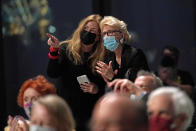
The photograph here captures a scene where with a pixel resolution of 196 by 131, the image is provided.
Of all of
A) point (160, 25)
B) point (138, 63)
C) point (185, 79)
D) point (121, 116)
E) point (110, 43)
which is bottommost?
point (185, 79)

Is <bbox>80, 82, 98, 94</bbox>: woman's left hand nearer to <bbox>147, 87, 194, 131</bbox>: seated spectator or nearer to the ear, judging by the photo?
<bbox>147, 87, 194, 131</bbox>: seated spectator

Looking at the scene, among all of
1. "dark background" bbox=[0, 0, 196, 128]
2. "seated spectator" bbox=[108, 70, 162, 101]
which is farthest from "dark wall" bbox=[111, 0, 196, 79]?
"seated spectator" bbox=[108, 70, 162, 101]

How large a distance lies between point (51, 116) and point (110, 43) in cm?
183

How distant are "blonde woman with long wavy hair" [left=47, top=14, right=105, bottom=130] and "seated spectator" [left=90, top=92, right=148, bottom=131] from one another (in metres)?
2.62

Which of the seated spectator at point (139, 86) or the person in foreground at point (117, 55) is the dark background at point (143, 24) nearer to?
the person in foreground at point (117, 55)

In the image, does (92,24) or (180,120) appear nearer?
(180,120)

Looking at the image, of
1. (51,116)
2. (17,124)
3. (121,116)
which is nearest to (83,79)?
(17,124)

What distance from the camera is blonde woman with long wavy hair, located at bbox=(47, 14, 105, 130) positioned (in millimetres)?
6371

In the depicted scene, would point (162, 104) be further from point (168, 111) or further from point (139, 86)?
point (139, 86)

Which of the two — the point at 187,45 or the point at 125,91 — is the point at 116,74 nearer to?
the point at 125,91

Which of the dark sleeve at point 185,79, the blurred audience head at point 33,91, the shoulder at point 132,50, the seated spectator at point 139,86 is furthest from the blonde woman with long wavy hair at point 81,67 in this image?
the dark sleeve at point 185,79

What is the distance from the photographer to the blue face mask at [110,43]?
604 centimetres

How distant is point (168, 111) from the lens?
13.4 feet

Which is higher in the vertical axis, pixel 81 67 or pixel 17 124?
pixel 81 67
